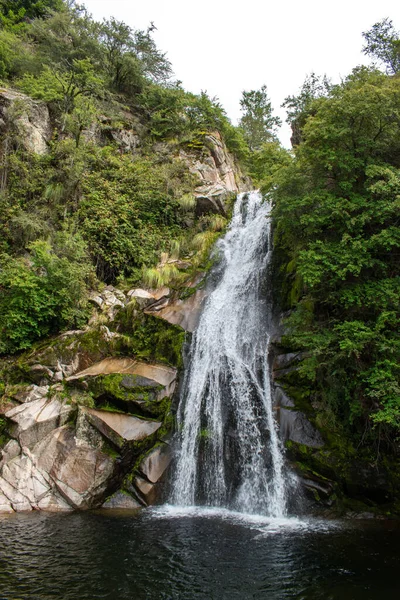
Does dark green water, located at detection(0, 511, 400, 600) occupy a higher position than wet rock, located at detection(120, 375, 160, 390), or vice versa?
wet rock, located at detection(120, 375, 160, 390)

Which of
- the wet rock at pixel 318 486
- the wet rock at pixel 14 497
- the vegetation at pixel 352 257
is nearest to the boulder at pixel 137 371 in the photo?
the wet rock at pixel 14 497

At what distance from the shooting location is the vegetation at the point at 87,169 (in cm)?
1255

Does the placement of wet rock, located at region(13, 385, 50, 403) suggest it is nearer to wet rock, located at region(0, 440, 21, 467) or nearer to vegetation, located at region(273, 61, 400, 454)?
wet rock, located at region(0, 440, 21, 467)

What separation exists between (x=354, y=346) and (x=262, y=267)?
6.73 meters

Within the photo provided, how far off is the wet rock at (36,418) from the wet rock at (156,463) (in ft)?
8.61

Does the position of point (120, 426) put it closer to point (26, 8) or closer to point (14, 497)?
point (14, 497)

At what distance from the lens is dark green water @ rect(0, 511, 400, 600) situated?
545 cm

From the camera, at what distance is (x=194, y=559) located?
21.1 ft

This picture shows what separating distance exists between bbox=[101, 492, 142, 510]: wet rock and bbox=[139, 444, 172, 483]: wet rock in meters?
0.67

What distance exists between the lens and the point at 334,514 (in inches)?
346

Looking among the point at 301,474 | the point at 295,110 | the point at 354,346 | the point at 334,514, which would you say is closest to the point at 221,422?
the point at 301,474

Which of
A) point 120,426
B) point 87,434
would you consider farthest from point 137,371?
point 87,434

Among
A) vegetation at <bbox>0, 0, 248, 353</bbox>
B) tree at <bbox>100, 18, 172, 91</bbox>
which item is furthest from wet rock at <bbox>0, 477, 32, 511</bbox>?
tree at <bbox>100, 18, 172, 91</bbox>

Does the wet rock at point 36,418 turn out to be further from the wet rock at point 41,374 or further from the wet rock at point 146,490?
the wet rock at point 146,490
